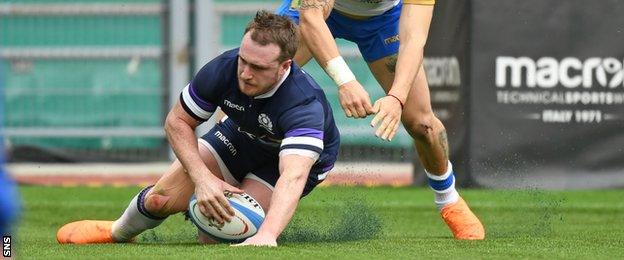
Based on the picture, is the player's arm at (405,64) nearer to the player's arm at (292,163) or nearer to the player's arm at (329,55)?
the player's arm at (329,55)

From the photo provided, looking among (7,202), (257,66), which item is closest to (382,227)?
(257,66)

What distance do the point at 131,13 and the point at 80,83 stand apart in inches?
33.7

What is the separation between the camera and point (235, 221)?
21.5 ft

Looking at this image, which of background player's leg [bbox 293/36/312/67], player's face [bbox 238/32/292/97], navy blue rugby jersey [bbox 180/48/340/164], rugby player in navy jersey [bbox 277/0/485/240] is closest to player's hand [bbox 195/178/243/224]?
navy blue rugby jersey [bbox 180/48/340/164]

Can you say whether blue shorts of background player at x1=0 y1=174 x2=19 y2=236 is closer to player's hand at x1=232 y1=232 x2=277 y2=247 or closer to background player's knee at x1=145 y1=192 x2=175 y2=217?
player's hand at x1=232 y1=232 x2=277 y2=247

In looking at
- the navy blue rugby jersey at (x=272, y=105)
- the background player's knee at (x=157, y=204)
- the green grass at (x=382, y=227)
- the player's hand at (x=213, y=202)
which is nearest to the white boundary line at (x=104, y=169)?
the green grass at (x=382, y=227)

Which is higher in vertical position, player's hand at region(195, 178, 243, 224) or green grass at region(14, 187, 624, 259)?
player's hand at region(195, 178, 243, 224)

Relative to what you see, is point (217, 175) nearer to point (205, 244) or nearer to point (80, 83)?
point (205, 244)

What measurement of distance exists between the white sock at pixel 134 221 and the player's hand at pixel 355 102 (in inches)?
45.6

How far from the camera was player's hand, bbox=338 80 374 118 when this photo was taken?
21.2ft

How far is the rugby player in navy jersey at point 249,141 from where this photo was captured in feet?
20.8

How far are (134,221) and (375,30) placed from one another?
5.55 ft

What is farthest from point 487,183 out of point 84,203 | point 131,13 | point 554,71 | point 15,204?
point 15,204

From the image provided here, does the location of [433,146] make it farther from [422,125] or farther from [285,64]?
[285,64]
